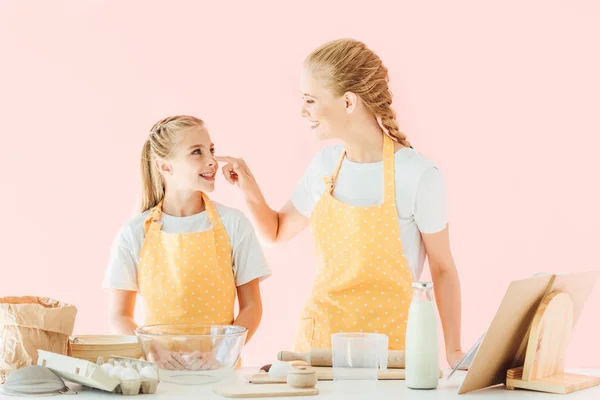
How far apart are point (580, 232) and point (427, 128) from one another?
0.75 m

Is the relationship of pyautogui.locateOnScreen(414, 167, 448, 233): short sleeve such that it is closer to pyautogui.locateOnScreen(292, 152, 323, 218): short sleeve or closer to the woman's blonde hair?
the woman's blonde hair

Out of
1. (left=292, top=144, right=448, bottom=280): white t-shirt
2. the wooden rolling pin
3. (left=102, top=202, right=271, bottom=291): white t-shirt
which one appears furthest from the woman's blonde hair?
the wooden rolling pin

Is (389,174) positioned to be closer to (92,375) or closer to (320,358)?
(320,358)

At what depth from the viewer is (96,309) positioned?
3773mm

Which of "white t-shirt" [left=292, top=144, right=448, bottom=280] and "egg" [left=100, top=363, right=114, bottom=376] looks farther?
"white t-shirt" [left=292, top=144, right=448, bottom=280]

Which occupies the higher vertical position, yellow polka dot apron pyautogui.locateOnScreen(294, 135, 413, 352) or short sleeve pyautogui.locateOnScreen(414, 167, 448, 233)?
short sleeve pyautogui.locateOnScreen(414, 167, 448, 233)

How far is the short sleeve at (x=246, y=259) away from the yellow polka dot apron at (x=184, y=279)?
0.15 feet

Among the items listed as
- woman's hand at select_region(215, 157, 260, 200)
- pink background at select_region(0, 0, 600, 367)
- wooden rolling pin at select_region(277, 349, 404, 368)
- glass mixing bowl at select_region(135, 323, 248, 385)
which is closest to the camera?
glass mixing bowl at select_region(135, 323, 248, 385)

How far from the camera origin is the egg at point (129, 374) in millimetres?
1599

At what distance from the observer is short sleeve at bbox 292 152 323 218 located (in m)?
2.55

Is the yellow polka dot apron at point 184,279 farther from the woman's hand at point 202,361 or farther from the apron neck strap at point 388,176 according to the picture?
the woman's hand at point 202,361

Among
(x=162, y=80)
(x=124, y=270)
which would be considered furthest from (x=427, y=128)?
(x=124, y=270)

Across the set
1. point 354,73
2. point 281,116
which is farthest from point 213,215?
point 281,116

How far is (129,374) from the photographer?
1.61 meters
